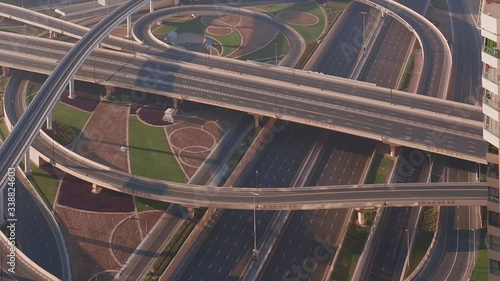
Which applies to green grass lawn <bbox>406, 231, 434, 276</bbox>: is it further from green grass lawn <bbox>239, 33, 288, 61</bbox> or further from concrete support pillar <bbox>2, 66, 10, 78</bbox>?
concrete support pillar <bbox>2, 66, 10, 78</bbox>

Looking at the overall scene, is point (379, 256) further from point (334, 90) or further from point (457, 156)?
point (334, 90)

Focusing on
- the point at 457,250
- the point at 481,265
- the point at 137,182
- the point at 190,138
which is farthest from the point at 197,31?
the point at 481,265

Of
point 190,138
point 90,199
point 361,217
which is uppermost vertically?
point 90,199

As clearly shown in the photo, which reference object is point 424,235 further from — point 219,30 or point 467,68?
point 219,30

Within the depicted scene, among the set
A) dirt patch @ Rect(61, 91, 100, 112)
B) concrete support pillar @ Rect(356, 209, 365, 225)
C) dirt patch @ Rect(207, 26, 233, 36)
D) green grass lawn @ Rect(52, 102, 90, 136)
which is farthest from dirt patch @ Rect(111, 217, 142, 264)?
dirt patch @ Rect(207, 26, 233, 36)

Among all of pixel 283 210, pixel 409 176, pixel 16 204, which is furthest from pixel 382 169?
pixel 16 204
